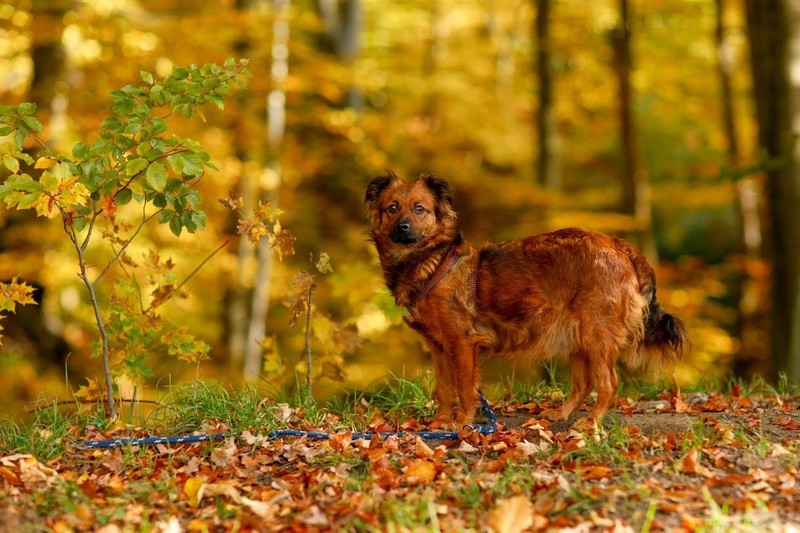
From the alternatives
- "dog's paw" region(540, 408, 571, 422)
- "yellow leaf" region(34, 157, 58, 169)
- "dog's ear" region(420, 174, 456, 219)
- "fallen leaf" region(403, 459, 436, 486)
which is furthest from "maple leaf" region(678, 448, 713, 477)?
"yellow leaf" region(34, 157, 58, 169)

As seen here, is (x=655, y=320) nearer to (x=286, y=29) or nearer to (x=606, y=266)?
(x=606, y=266)

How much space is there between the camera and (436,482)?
409cm

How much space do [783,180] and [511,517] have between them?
687cm

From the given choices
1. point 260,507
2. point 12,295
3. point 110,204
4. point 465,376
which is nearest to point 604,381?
point 465,376

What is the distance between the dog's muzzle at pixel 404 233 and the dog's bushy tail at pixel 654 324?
127 centimetres

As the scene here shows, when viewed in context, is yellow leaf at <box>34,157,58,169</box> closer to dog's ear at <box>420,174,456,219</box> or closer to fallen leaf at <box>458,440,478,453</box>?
dog's ear at <box>420,174,456,219</box>

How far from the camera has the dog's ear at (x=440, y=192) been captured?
560 cm

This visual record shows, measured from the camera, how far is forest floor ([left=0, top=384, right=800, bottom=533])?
364cm

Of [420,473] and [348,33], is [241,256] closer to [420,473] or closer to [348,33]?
[348,33]

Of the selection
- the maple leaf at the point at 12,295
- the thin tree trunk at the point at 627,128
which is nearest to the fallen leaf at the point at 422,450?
the maple leaf at the point at 12,295

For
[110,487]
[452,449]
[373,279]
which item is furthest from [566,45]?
[110,487]

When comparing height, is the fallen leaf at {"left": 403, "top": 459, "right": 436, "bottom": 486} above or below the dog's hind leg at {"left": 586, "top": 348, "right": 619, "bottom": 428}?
below

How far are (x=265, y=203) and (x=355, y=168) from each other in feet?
30.1

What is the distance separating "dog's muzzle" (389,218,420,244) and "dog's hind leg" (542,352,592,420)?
4.34 feet
